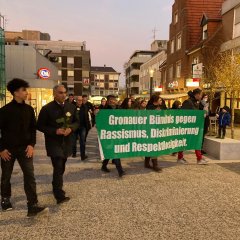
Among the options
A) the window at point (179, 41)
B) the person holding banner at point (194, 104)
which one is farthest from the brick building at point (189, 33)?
the person holding banner at point (194, 104)

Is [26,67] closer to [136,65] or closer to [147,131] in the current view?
[147,131]

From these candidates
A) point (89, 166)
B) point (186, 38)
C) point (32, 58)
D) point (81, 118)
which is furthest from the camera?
point (186, 38)

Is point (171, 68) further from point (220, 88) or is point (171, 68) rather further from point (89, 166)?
point (89, 166)

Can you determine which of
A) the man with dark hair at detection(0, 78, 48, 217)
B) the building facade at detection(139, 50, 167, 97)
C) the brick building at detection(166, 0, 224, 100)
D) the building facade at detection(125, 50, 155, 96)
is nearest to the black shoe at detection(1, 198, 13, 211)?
the man with dark hair at detection(0, 78, 48, 217)

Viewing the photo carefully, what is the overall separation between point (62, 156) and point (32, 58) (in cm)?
1954

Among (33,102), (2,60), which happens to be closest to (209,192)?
(2,60)

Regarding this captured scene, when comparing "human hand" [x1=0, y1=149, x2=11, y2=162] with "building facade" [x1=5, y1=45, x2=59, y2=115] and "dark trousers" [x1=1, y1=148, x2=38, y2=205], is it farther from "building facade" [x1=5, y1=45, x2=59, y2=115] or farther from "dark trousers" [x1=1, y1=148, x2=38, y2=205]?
"building facade" [x1=5, y1=45, x2=59, y2=115]

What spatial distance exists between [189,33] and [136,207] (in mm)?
26756

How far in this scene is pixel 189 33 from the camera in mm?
28500

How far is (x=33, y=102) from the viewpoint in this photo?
74.1ft

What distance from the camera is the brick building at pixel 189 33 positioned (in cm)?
2562

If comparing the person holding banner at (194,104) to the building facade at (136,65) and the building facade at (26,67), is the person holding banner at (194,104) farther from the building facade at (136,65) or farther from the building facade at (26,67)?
the building facade at (136,65)

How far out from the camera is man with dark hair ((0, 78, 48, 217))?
4031 mm

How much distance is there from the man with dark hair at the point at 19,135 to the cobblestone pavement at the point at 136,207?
48 centimetres
